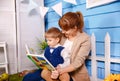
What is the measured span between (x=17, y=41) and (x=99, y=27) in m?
1.10

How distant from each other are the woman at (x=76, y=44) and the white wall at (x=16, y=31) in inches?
33.6

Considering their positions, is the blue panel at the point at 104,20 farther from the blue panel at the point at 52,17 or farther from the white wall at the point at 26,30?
the white wall at the point at 26,30

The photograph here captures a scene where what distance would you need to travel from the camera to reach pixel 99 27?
168 centimetres

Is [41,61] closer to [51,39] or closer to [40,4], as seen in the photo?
[51,39]

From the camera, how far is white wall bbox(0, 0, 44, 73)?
2.35 metres

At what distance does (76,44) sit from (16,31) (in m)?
0.99

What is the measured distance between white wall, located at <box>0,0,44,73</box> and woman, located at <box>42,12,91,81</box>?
0.85 m

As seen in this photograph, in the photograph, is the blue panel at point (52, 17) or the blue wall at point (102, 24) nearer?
the blue wall at point (102, 24)

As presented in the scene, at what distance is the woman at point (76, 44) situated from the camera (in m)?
1.60

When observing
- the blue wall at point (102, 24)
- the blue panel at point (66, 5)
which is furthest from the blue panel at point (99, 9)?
the blue panel at point (66, 5)

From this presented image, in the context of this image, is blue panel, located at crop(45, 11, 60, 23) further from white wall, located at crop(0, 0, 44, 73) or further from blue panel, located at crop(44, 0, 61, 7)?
white wall, located at crop(0, 0, 44, 73)

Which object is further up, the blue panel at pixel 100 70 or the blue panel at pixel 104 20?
the blue panel at pixel 104 20

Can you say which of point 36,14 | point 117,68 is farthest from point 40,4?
point 117,68

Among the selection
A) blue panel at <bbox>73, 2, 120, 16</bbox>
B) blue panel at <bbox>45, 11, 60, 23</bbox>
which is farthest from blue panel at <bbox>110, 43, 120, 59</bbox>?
blue panel at <bbox>45, 11, 60, 23</bbox>
